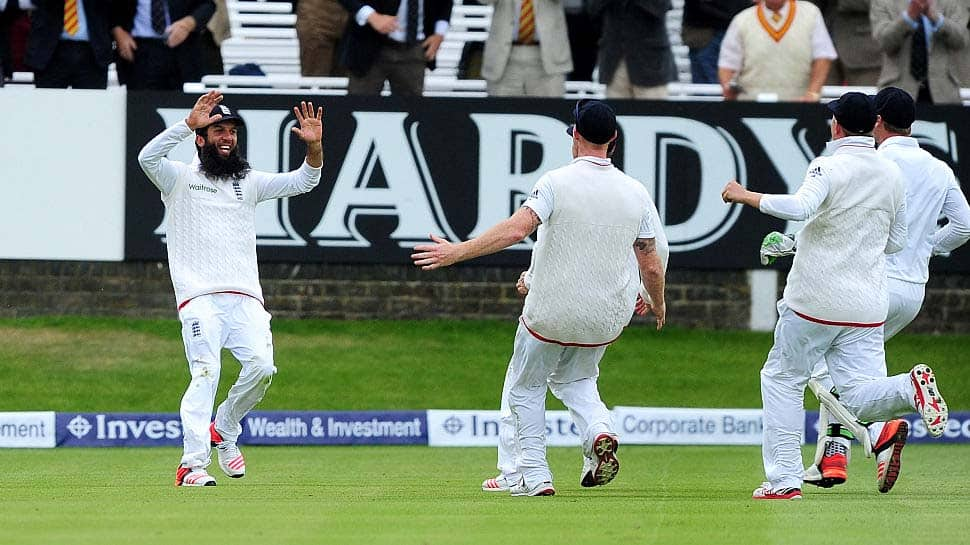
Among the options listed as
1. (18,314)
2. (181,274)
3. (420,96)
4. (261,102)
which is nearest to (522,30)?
(420,96)

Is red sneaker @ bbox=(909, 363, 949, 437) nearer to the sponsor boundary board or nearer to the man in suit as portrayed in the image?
the sponsor boundary board

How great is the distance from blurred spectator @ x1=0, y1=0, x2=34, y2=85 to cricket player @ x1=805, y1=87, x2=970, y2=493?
7.89m

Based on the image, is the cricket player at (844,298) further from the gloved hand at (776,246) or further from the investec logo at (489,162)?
the investec logo at (489,162)

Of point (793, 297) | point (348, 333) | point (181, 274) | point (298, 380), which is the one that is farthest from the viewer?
point (348, 333)

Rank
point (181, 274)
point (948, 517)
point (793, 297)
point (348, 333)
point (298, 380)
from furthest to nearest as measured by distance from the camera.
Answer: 1. point (348, 333)
2. point (298, 380)
3. point (181, 274)
4. point (793, 297)
5. point (948, 517)

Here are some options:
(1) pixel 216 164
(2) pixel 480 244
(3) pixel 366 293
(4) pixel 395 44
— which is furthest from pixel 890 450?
(3) pixel 366 293

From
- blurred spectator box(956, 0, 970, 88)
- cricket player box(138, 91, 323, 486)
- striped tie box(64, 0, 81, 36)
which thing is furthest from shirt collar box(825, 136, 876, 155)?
striped tie box(64, 0, 81, 36)

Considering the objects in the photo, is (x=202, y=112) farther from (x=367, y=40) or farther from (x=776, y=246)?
(x=367, y=40)

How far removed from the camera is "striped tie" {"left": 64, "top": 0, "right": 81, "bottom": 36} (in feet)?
44.8

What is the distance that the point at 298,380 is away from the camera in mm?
13703

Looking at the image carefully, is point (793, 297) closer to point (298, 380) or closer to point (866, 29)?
point (298, 380)

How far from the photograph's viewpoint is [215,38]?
1513cm

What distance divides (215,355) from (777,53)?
6.82m

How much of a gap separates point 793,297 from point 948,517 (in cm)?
156
